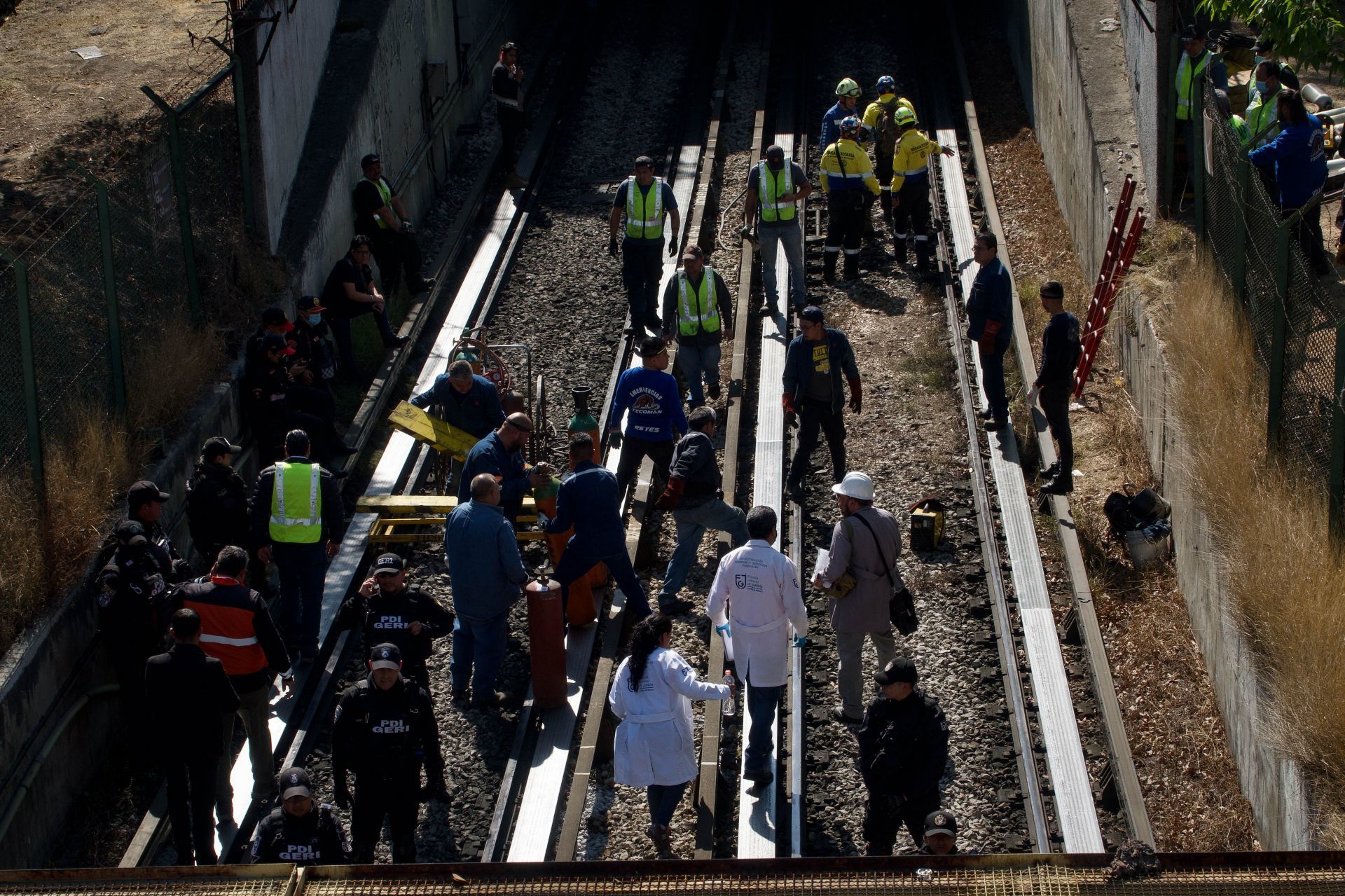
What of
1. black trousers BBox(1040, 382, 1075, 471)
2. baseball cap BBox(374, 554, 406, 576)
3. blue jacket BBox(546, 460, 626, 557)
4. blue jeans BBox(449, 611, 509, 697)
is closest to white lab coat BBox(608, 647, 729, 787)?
baseball cap BBox(374, 554, 406, 576)

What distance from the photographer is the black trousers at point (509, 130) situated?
773 inches

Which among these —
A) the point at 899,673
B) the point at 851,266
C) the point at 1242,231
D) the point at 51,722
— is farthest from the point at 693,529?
the point at 851,266

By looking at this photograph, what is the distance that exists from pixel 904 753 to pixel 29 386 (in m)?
6.14

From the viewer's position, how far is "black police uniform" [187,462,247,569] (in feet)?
33.8

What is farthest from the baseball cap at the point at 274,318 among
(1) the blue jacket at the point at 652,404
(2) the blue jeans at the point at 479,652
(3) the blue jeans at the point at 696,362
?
(2) the blue jeans at the point at 479,652

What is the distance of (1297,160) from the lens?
40.9ft

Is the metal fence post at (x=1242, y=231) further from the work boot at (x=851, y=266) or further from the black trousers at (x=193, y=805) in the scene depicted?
the black trousers at (x=193, y=805)

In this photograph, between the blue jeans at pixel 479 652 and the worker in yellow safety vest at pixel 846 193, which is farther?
the worker in yellow safety vest at pixel 846 193

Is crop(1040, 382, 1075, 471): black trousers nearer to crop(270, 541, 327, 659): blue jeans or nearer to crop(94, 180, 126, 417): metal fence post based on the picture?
crop(270, 541, 327, 659): blue jeans

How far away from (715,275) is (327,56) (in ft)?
22.5

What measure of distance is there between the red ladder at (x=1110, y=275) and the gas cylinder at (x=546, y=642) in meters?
5.99

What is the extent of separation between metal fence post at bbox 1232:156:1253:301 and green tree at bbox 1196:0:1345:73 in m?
1.58

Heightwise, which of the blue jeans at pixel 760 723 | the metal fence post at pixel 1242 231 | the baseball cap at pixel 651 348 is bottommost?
the blue jeans at pixel 760 723

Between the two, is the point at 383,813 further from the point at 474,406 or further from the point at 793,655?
the point at 474,406
